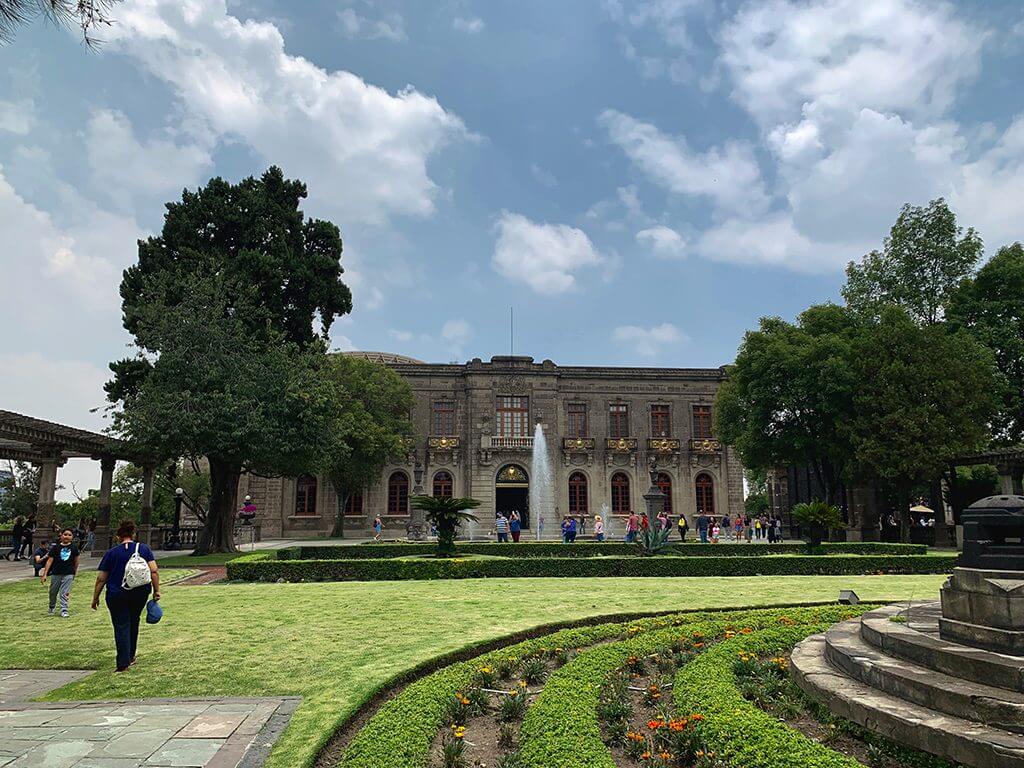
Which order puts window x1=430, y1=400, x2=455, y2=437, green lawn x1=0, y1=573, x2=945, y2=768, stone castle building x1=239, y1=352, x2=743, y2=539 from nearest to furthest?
green lawn x1=0, y1=573, x2=945, y2=768 → stone castle building x1=239, y1=352, x2=743, y2=539 → window x1=430, y1=400, x2=455, y2=437

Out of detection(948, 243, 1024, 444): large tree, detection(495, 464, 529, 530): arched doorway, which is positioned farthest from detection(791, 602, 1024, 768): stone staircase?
detection(495, 464, 529, 530): arched doorway

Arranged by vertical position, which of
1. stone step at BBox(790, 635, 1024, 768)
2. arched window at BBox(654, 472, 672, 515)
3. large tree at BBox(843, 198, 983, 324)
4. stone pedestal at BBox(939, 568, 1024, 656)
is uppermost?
large tree at BBox(843, 198, 983, 324)

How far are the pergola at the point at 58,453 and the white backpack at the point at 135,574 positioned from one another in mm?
12442

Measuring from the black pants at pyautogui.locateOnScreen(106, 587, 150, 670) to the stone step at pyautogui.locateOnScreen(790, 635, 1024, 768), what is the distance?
21.2 ft

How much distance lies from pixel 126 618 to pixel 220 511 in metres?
17.0

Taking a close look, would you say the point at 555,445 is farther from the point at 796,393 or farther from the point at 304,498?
the point at 796,393

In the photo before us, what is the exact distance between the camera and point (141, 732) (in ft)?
16.0

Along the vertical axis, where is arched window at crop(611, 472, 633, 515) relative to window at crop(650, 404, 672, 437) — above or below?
below

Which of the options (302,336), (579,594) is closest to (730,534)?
(302,336)

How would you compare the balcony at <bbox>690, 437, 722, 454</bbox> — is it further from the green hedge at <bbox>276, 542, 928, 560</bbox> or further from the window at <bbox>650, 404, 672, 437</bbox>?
the green hedge at <bbox>276, 542, 928, 560</bbox>

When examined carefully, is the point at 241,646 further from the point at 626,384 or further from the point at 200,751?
the point at 626,384

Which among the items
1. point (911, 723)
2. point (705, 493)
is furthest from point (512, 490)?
point (911, 723)

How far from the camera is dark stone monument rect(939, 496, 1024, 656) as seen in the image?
5.06 metres

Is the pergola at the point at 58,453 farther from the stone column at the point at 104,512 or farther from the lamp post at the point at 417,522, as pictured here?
the lamp post at the point at 417,522
